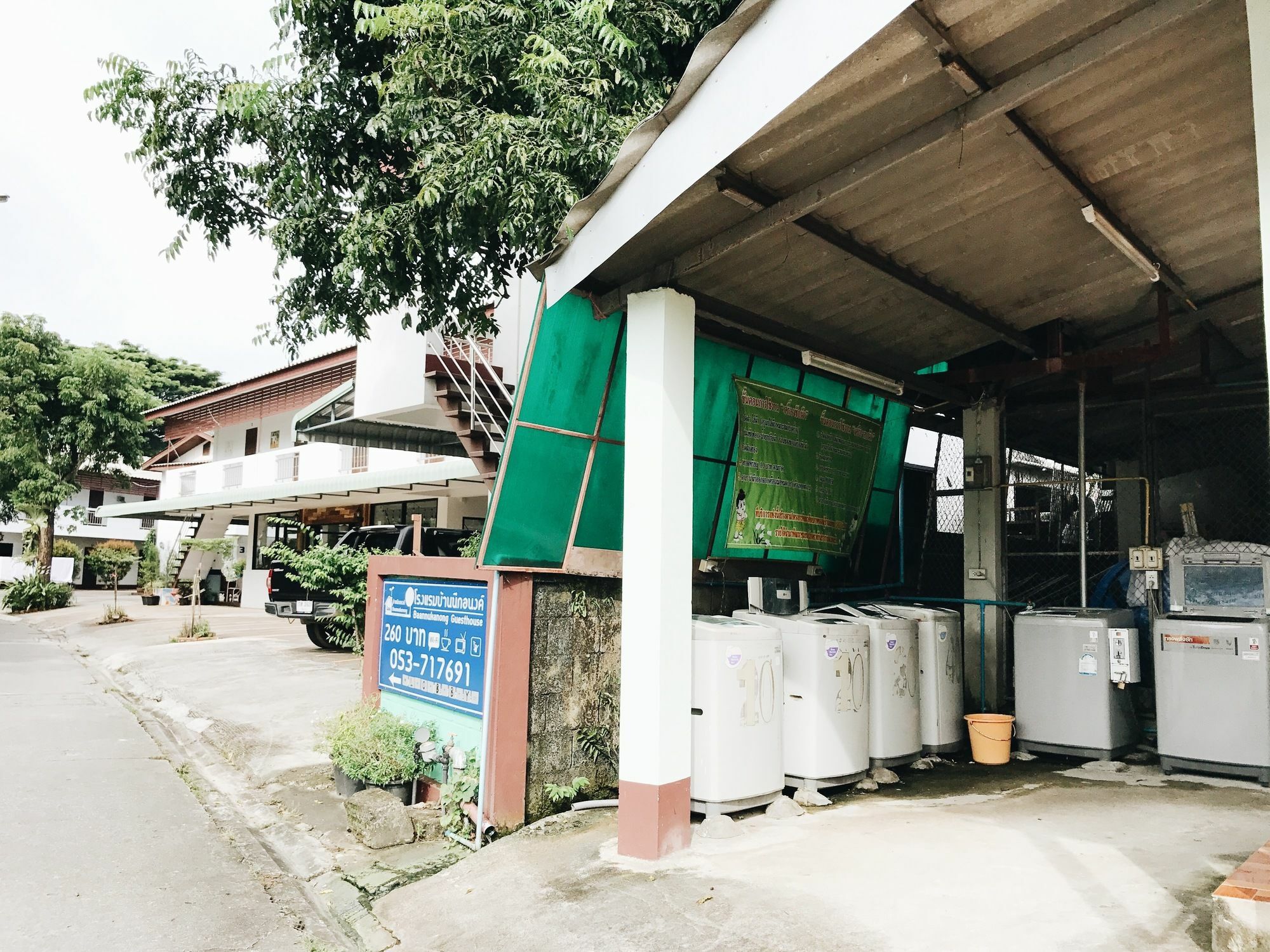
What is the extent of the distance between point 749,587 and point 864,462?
2509 millimetres

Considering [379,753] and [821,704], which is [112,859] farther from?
[821,704]

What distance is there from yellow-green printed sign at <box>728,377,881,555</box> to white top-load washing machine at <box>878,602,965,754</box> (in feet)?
3.51

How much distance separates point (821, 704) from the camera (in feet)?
20.5

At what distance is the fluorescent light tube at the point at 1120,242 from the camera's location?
201 inches

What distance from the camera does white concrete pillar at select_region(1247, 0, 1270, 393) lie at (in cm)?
279

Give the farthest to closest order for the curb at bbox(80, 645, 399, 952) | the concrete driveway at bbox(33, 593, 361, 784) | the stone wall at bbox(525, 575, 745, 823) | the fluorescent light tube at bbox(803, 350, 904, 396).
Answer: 1. the concrete driveway at bbox(33, 593, 361, 784)
2. the fluorescent light tube at bbox(803, 350, 904, 396)
3. the stone wall at bbox(525, 575, 745, 823)
4. the curb at bbox(80, 645, 399, 952)

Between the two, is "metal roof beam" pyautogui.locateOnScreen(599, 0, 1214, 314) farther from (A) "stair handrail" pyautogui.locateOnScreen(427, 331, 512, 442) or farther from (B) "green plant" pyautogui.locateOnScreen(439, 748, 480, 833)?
(A) "stair handrail" pyautogui.locateOnScreen(427, 331, 512, 442)

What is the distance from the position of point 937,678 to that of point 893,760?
0.88 m

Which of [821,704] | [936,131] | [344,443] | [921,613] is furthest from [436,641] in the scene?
[344,443]

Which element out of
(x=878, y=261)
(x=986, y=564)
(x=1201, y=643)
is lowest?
(x=1201, y=643)

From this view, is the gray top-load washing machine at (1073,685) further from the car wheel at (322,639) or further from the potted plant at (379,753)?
the car wheel at (322,639)

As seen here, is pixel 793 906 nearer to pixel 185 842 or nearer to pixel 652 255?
pixel 652 255

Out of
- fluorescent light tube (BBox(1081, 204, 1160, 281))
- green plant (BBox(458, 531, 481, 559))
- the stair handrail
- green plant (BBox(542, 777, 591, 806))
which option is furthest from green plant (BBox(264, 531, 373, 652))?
fluorescent light tube (BBox(1081, 204, 1160, 281))

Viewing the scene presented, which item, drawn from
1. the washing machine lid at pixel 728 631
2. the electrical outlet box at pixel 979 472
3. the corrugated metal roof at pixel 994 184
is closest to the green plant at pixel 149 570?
the electrical outlet box at pixel 979 472
